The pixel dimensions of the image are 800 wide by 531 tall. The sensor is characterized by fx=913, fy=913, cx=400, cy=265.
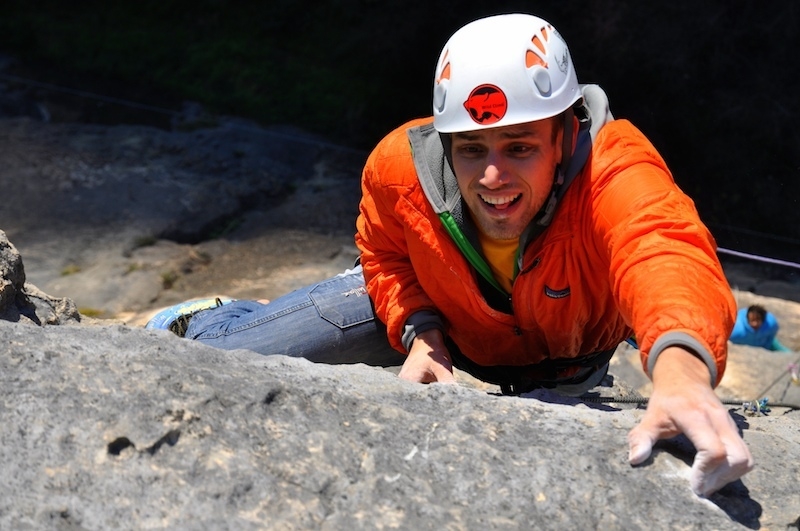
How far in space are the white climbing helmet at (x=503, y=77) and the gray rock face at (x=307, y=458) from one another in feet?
2.41

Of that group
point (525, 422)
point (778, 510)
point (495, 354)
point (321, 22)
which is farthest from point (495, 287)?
point (321, 22)

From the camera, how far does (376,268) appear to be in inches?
110

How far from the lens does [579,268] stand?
229 centimetres

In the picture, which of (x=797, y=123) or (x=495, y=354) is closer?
(x=495, y=354)

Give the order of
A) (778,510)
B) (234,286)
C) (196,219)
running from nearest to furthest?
(778,510), (234,286), (196,219)

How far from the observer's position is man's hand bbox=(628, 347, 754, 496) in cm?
156

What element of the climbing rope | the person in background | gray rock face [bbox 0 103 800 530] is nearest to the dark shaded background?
the person in background

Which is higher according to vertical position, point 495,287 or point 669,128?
point 495,287

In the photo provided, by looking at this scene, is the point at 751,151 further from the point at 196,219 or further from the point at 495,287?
the point at 495,287

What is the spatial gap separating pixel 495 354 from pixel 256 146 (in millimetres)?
5051

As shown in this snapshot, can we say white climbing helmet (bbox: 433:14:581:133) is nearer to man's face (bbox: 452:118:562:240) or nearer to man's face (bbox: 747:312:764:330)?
man's face (bbox: 452:118:562:240)

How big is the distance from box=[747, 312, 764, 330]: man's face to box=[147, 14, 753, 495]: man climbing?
294 cm

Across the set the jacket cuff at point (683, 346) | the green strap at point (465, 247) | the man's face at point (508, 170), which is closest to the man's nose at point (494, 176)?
the man's face at point (508, 170)

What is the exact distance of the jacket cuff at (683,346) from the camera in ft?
5.42
